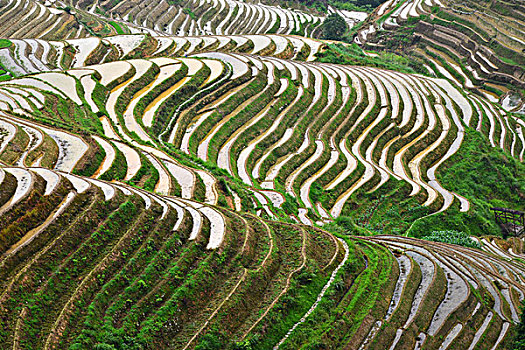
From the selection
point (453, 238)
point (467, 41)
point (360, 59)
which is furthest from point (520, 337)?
point (467, 41)

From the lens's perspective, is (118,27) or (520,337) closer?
(520,337)

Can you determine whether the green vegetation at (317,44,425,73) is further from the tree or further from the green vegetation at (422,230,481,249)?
the green vegetation at (422,230,481,249)

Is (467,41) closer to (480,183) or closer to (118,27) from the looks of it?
(480,183)

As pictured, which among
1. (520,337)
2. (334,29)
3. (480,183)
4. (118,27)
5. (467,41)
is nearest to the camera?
(520,337)

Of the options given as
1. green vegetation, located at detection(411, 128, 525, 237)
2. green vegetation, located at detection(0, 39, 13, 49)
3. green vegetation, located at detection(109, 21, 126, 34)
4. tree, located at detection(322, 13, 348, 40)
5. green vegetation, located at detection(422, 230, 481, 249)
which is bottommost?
green vegetation, located at detection(422, 230, 481, 249)

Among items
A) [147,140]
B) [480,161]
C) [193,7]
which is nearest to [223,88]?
[147,140]

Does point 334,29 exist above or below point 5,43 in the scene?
above

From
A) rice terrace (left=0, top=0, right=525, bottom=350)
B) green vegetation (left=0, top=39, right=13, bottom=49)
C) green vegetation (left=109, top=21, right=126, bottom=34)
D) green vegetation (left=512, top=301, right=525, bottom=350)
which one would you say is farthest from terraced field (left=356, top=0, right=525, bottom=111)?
green vegetation (left=0, top=39, right=13, bottom=49)
